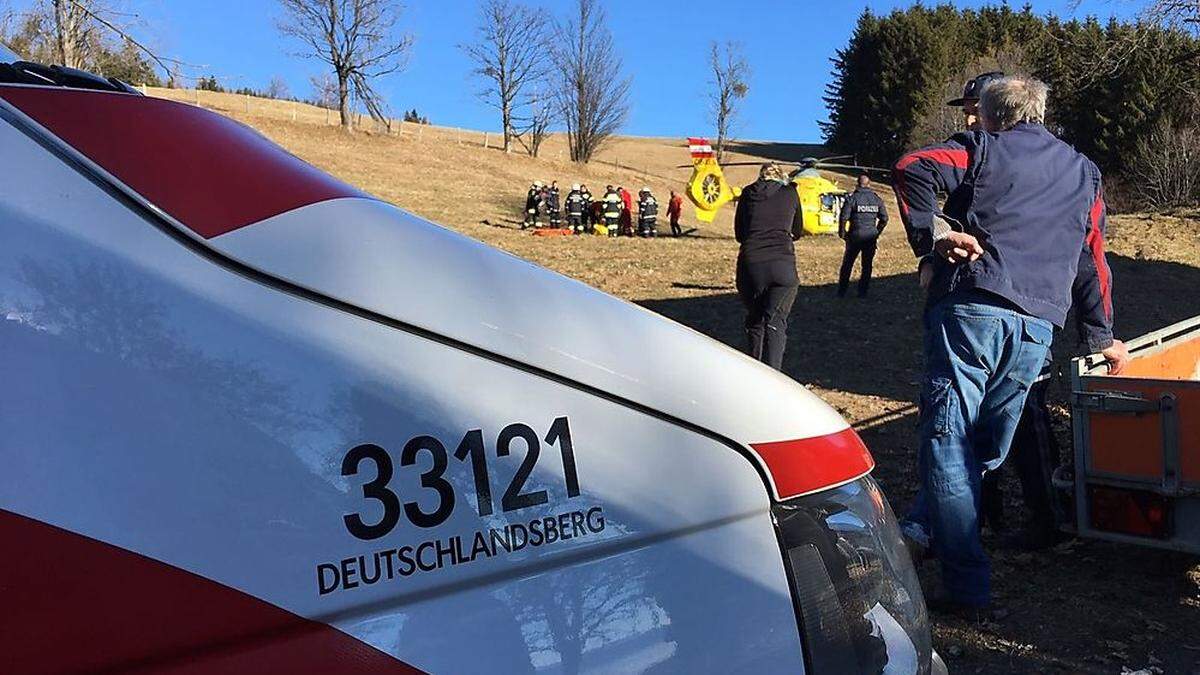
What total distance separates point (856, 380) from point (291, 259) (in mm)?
7680

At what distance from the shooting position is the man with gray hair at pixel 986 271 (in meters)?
3.33

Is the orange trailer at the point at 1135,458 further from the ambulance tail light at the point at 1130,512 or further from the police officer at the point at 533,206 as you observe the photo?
the police officer at the point at 533,206

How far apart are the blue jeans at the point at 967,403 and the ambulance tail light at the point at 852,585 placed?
1889mm

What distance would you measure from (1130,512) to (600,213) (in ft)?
73.9

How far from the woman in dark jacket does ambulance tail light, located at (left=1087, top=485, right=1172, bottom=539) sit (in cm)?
285

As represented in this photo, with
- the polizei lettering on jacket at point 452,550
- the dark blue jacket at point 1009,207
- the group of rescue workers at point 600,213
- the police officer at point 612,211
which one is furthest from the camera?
the group of rescue workers at point 600,213

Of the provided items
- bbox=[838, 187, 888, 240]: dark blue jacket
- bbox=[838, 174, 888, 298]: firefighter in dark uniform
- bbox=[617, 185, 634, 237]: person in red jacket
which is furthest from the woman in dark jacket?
bbox=[617, 185, 634, 237]: person in red jacket

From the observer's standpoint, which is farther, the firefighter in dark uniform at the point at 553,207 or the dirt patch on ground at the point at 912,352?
the firefighter in dark uniform at the point at 553,207

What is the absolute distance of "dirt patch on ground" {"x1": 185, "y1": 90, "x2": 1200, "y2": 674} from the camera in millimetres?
3531

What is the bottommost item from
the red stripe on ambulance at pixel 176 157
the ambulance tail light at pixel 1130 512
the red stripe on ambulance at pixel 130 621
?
the ambulance tail light at pixel 1130 512

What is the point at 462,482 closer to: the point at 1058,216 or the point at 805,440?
the point at 805,440

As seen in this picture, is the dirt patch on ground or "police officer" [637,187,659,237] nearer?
the dirt patch on ground

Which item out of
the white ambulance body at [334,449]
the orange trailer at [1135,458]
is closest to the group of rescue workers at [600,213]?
the orange trailer at [1135,458]

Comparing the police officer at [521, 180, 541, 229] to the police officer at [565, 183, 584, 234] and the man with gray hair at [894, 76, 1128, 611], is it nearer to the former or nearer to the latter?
the police officer at [565, 183, 584, 234]
